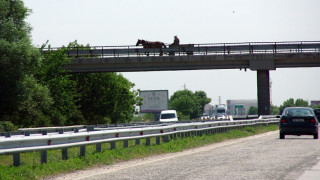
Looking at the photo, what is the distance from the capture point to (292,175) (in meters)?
10.3

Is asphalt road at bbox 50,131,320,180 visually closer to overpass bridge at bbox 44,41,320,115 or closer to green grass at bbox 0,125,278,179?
green grass at bbox 0,125,278,179

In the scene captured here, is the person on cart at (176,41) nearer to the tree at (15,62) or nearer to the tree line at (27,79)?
the tree line at (27,79)

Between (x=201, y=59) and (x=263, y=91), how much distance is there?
739 cm

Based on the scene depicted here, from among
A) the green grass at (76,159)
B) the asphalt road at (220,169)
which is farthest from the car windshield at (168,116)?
the asphalt road at (220,169)

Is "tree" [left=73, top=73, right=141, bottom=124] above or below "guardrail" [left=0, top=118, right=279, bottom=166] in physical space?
above

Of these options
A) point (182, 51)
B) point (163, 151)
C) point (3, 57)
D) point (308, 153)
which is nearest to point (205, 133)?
point (163, 151)

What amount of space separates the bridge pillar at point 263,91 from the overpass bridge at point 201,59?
0.31 m

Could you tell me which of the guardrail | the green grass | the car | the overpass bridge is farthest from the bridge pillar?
the green grass

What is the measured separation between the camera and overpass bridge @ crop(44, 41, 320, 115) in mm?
50750

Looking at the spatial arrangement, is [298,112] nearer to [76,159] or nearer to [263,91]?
[76,159]

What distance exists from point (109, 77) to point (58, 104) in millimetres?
15511

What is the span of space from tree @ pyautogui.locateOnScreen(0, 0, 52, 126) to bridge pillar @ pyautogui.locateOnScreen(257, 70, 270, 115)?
2178cm

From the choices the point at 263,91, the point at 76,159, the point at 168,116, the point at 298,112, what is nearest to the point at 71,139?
the point at 76,159

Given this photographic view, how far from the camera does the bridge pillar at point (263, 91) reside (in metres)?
52.9
